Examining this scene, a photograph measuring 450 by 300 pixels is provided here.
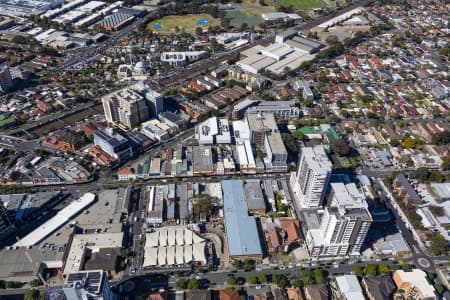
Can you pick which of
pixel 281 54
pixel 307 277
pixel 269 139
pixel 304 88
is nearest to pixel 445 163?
pixel 269 139

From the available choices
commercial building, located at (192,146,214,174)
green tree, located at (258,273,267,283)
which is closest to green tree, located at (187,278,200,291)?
green tree, located at (258,273,267,283)

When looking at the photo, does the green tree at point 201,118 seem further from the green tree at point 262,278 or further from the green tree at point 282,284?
the green tree at point 282,284

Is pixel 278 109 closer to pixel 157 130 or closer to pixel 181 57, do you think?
pixel 157 130

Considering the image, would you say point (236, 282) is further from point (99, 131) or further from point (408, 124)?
point (408, 124)

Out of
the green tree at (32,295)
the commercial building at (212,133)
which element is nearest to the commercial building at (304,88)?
the commercial building at (212,133)

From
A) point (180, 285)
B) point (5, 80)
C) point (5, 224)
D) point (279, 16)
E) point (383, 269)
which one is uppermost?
point (279, 16)

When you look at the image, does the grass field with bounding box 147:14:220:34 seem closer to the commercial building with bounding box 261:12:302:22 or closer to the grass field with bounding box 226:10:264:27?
the grass field with bounding box 226:10:264:27
